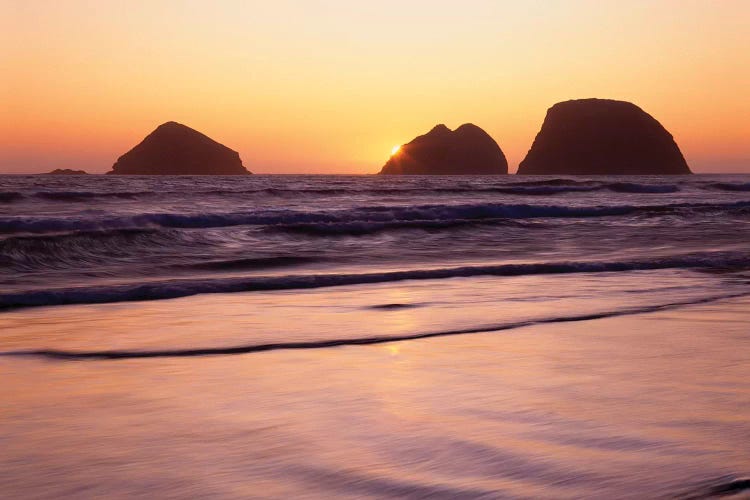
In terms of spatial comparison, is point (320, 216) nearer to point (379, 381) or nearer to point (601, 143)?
point (379, 381)

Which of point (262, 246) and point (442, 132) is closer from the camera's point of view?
point (262, 246)

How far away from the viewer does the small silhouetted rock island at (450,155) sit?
179375 mm

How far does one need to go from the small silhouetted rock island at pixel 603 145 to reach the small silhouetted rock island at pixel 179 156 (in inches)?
2403

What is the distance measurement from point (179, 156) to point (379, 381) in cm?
17409

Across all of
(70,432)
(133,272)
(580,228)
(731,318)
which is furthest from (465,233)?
(70,432)

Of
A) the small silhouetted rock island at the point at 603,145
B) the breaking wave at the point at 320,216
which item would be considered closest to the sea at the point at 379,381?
the breaking wave at the point at 320,216

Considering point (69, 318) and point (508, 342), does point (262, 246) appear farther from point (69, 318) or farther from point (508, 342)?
point (508, 342)

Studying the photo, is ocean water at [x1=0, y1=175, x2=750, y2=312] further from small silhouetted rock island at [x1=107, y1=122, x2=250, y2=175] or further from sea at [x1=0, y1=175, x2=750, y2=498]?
small silhouetted rock island at [x1=107, y1=122, x2=250, y2=175]

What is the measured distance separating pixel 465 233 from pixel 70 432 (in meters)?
11.6

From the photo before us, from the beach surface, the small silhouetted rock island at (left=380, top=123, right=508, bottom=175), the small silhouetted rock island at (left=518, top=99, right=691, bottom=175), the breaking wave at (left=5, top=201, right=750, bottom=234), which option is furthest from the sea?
the small silhouetted rock island at (left=380, top=123, right=508, bottom=175)

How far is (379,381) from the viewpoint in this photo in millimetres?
3178

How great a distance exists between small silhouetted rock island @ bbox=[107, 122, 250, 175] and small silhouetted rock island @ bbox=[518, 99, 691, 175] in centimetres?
6104

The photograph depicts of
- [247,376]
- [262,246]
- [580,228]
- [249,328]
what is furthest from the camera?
[580,228]

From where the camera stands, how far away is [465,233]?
13.8m
